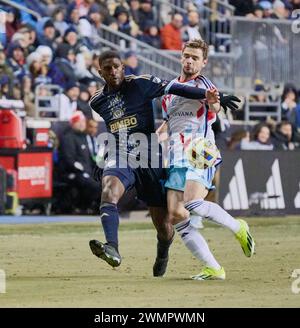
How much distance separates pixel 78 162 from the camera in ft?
72.3

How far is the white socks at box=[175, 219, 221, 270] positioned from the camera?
11.4 m

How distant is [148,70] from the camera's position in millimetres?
25891

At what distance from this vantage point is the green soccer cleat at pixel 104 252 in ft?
36.3

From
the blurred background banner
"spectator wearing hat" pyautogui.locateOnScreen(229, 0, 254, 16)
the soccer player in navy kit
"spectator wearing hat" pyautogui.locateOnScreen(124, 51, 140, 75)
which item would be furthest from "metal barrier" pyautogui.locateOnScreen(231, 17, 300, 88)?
the soccer player in navy kit

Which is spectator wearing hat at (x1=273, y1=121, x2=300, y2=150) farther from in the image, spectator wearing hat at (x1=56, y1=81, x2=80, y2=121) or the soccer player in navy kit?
the soccer player in navy kit

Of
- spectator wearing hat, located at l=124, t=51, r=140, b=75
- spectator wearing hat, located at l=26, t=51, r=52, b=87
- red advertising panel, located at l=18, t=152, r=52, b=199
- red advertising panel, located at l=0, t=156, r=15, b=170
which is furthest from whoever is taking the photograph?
spectator wearing hat, located at l=124, t=51, r=140, b=75

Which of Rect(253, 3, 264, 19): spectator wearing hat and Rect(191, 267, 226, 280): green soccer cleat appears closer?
Rect(191, 267, 226, 280): green soccer cleat

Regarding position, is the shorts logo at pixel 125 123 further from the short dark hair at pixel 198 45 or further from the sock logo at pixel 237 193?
the sock logo at pixel 237 193

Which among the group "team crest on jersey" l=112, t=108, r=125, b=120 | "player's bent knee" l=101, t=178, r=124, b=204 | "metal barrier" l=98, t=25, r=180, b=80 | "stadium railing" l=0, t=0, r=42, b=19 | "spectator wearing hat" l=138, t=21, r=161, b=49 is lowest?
"player's bent knee" l=101, t=178, r=124, b=204

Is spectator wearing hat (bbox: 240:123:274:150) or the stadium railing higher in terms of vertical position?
the stadium railing

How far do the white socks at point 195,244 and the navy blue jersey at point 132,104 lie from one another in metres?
1.16

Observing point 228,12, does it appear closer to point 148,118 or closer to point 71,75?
point 71,75

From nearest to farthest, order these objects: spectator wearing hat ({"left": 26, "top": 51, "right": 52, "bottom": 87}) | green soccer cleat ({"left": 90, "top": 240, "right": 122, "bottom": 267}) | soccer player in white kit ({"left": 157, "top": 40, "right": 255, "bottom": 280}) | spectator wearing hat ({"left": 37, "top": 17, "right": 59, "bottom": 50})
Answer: green soccer cleat ({"left": 90, "top": 240, "right": 122, "bottom": 267}) < soccer player in white kit ({"left": 157, "top": 40, "right": 255, "bottom": 280}) < spectator wearing hat ({"left": 26, "top": 51, "right": 52, "bottom": 87}) < spectator wearing hat ({"left": 37, "top": 17, "right": 59, "bottom": 50})
